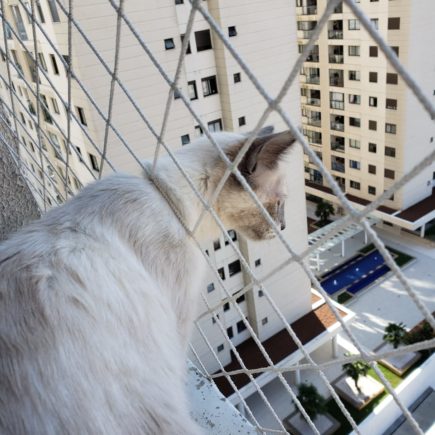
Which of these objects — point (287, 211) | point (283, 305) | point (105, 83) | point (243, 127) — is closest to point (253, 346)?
point (283, 305)

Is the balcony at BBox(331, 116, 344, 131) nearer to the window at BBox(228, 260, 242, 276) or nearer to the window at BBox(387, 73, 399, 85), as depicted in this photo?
the window at BBox(387, 73, 399, 85)

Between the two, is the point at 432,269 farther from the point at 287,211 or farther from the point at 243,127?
the point at 243,127

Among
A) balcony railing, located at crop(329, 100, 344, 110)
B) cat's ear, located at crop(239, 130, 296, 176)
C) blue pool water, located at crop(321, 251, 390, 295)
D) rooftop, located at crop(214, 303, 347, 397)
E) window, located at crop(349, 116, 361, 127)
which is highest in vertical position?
cat's ear, located at crop(239, 130, 296, 176)

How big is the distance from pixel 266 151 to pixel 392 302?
19.1 ft

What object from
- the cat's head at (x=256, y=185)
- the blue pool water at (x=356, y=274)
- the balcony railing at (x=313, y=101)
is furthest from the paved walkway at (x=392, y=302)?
the cat's head at (x=256, y=185)

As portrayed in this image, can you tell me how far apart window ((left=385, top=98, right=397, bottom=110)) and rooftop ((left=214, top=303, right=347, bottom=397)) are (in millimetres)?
3038

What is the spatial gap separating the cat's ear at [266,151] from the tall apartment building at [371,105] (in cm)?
535

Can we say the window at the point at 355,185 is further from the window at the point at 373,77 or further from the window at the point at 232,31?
the window at the point at 232,31

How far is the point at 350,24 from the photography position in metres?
6.06

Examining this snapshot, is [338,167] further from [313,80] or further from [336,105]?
[313,80]

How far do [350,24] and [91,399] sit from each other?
655cm

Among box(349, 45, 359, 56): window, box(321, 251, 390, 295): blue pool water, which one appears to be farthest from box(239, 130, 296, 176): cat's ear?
box(349, 45, 359, 56): window

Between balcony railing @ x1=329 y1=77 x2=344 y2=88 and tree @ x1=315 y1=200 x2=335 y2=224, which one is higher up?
balcony railing @ x1=329 y1=77 x2=344 y2=88

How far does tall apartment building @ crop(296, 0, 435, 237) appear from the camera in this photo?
5.72 m
